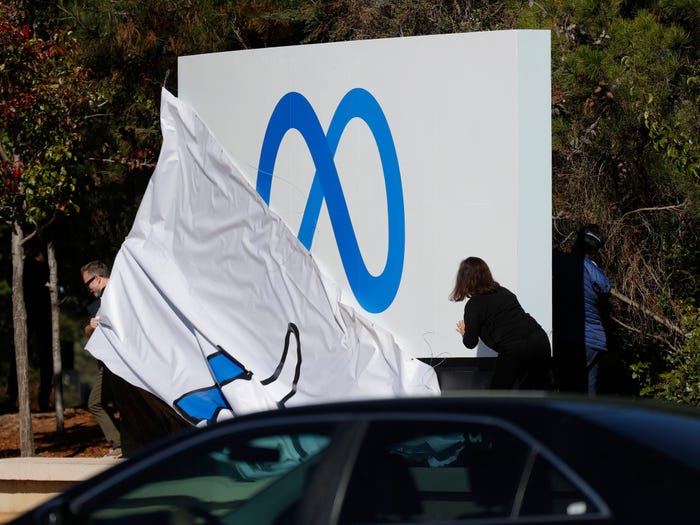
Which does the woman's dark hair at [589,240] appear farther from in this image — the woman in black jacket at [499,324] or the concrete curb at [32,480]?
the concrete curb at [32,480]

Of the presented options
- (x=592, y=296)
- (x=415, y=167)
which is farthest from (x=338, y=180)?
(x=592, y=296)

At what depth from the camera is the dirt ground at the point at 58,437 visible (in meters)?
12.3

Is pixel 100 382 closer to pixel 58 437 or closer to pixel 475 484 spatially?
pixel 58 437

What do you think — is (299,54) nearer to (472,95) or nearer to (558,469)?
(472,95)

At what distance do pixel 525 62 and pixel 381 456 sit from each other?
5533 mm

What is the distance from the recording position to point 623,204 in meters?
11.5

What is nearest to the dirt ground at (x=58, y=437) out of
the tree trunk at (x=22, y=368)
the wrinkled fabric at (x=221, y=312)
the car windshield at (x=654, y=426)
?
the tree trunk at (x=22, y=368)

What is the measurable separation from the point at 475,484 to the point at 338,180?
217 inches

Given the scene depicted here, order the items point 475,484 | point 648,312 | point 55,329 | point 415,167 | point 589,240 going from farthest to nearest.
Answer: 1. point 55,329
2. point 648,312
3. point 589,240
4. point 415,167
5. point 475,484

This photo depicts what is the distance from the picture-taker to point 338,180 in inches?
358

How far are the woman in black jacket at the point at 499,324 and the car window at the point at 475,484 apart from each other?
4523mm

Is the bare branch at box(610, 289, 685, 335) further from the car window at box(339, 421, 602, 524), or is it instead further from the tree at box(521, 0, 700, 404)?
the car window at box(339, 421, 602, 524)

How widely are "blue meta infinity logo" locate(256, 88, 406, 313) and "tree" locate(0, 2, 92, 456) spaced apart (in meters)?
2.28

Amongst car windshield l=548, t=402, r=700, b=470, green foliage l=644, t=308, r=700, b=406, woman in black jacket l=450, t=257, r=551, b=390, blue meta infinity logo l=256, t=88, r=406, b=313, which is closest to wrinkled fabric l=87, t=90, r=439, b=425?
blue meta infinity logo l=256, t=88, r=406, b=313
